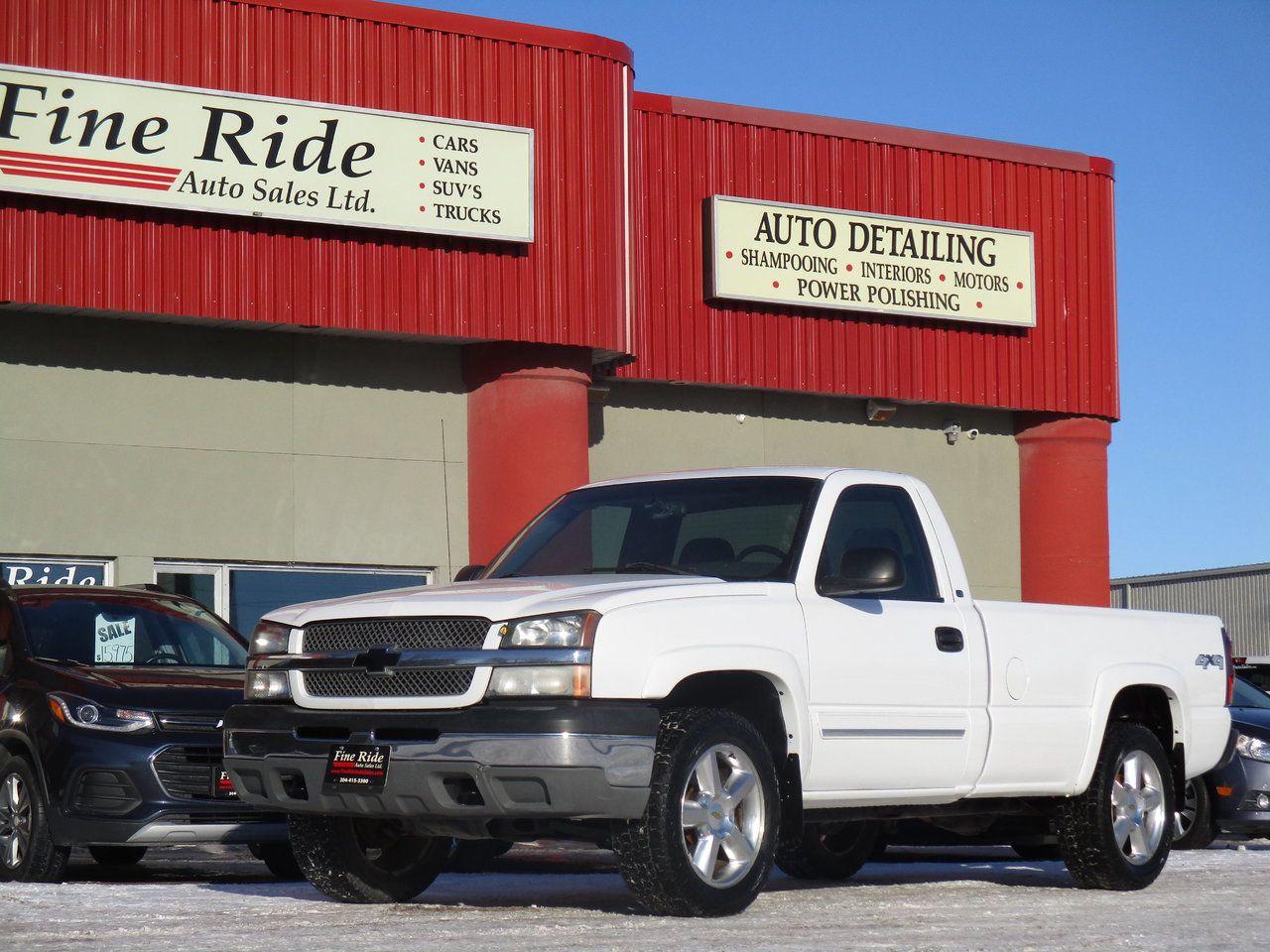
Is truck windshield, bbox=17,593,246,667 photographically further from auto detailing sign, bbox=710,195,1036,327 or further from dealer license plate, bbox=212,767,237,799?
auto detailing sign, bbox=710,195,1036,327

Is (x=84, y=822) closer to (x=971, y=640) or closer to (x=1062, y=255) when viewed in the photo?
(x=971, y=640)

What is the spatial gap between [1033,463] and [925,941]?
1722 cm

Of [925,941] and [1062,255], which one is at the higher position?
[1062,255]

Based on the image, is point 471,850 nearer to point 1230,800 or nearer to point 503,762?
point 503,762

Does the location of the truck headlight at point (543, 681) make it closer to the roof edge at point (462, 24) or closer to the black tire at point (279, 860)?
the black tire at point (279, 860)

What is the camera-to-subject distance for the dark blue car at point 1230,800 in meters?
14.6

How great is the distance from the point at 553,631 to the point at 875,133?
16.1 m

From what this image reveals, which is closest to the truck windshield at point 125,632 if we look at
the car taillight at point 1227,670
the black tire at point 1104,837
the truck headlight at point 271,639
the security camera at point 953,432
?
the truck headlight at point 271,639

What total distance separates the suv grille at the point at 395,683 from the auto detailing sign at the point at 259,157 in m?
10.7

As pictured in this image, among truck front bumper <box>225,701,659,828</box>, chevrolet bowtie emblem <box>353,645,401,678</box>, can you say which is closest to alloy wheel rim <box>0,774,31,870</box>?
truck front bumper <box>225,701,659,828</box>

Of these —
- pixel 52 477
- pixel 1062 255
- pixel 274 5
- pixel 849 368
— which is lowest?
pixel 52 477

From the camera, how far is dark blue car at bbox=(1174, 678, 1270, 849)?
1461 centimetres

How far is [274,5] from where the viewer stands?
60.3 ft

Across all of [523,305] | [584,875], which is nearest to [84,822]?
[584,875]
